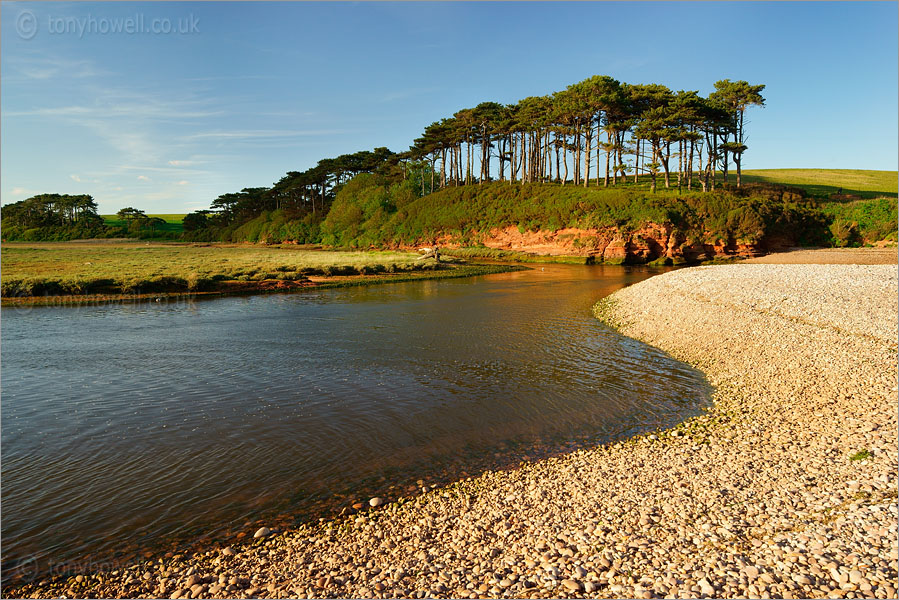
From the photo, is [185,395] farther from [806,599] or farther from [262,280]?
[262,280]

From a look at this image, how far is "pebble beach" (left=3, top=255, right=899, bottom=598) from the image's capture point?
537 centimetres

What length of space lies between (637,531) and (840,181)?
387ft

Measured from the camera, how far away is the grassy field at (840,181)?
3029 inches

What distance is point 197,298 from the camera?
3203 cm

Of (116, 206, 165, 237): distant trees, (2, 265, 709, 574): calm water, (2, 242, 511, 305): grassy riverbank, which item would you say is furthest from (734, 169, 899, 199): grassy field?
(116, 206, 165, 237): distant trees

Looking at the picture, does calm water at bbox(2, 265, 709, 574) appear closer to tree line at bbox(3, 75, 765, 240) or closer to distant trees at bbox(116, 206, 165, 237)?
tree line at bbox(3, 75, 765, 240)

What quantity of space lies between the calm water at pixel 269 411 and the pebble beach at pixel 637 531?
0.90 metres

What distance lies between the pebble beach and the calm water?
90 centimetres

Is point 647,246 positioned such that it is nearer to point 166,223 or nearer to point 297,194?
point 297,194

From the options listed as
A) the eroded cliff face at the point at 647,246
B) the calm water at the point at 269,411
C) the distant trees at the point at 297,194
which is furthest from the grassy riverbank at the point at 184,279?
the distant trees at the point at 297,194

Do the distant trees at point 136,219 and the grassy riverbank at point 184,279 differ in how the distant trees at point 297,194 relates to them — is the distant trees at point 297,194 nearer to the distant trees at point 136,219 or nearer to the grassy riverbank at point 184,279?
the distant trees at point 136,219

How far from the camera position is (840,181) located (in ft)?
302

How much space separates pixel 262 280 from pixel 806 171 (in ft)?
424

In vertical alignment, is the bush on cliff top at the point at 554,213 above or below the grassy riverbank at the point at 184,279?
above
